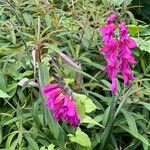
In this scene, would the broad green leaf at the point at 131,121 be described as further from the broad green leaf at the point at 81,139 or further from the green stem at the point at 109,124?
the broad green leaf at the point at 81,139

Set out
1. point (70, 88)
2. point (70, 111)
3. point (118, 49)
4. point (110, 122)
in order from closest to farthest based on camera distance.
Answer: point (70, 111) < point (118, 49) < point (70, 88) < point (110, 122)

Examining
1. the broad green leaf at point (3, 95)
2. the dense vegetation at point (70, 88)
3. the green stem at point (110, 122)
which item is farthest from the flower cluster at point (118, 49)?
the broad green leaf at point (3, 95)

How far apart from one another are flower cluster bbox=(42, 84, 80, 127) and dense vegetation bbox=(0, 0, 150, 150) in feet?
0.21

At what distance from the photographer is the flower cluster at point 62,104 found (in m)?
1.44

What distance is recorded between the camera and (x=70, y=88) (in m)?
1.84

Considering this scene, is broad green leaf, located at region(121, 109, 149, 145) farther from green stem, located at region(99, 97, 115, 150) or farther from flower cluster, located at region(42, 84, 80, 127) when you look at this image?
flower cluster, located at region(42, 84, 80, 127)

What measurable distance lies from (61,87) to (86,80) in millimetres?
735

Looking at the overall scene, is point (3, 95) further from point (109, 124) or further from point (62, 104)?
point (62, 104)

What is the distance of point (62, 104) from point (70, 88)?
14.2 inches

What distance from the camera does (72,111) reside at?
143cm

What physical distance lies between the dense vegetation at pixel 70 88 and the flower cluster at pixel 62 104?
0.06 meters

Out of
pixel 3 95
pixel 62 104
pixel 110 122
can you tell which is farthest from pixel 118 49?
pixel 3 95

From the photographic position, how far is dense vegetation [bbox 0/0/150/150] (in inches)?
73.8

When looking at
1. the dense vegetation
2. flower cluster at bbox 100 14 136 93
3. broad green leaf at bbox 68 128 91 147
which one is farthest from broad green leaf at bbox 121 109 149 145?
flower cluster at bbox 100 14 136 93
